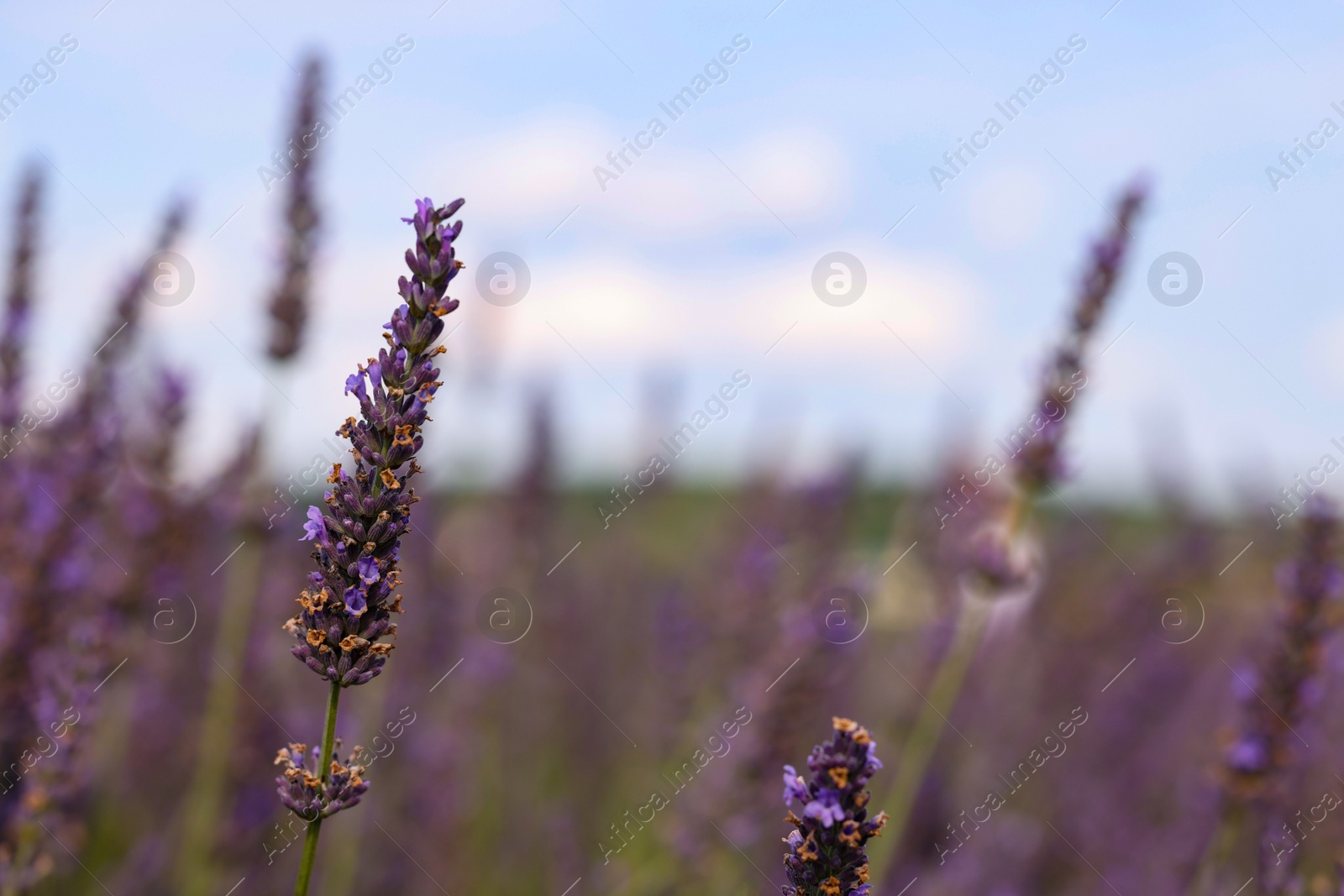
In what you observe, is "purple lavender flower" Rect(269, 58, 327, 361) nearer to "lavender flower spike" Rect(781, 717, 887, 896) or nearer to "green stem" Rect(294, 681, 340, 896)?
"green stem" Rect(294, 681, 340, 896)

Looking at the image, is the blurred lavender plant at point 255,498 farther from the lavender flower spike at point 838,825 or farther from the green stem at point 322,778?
the lavender flower spike at point 838,825

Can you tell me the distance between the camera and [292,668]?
638 centimetres

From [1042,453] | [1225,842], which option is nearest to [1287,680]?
[1225,842]

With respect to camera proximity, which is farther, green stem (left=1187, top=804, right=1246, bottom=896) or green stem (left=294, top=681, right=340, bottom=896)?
green stem (left=1187, top=804, right=1246, bottom=896)

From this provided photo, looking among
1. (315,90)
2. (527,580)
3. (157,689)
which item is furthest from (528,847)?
(315,90)

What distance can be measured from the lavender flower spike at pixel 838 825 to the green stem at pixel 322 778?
0.79 metres

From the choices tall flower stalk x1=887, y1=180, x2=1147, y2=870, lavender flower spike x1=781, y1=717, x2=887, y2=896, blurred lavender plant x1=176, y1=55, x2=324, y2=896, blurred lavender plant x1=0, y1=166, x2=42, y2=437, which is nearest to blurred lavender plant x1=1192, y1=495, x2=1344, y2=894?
tall flower stalk x1=887, y1=180, x2=1147, y2=870

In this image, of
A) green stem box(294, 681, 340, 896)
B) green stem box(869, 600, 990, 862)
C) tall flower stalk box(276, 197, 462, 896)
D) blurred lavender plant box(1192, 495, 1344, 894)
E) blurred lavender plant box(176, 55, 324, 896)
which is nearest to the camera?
green stem box(294, 681, 340, 896)

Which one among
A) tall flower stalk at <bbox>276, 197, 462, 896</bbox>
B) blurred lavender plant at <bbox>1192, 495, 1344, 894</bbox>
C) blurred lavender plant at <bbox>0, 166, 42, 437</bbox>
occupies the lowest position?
blurred lavender plant at <bbox>1192, 495, 1344, 894</bbox>

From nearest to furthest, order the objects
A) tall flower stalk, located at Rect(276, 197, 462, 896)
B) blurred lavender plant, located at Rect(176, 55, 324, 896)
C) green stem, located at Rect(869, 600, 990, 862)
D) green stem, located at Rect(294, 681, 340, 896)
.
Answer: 1. green stem, located at Rect(294, 681, 340, 896)
2. tall flower stalk, located at Rect(276, 197, 462, 896)
3. blurred lavender plant, located at Rect(176, 55, 324, 896)
4. green stem, located at Rect(869, 600, 990, 862)

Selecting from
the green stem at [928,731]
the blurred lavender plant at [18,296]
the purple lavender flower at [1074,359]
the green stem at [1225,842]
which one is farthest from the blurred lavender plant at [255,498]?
the green stem at [1225,842]

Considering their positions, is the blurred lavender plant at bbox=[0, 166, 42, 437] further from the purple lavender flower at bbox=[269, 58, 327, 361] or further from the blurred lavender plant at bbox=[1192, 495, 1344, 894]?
the blurred lavender plant at bbox=[1192, 495, 1344, 894]

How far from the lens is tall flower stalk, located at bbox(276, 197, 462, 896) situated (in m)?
1.86

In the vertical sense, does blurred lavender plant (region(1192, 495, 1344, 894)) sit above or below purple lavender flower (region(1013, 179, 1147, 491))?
below
